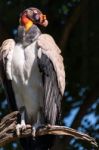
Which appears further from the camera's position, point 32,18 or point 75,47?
point 75,47

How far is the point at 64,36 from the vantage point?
34.7 feet

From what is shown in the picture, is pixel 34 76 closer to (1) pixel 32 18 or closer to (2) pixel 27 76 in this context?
(2) pixel 27 76

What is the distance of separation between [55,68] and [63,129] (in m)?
0.75

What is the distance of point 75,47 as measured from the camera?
10.9m

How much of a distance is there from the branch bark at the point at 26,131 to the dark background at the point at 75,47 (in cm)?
344

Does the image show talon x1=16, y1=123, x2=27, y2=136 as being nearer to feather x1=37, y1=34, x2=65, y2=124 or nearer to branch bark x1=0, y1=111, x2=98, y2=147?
branch bark x1=0, y1=111, x2=98, y2=147

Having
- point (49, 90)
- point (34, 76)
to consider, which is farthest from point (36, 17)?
point (49, 90)

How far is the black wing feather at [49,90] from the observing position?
6.78 m

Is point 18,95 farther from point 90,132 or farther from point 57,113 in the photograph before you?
point 90,132

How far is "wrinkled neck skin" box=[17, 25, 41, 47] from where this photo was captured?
688 centimetres

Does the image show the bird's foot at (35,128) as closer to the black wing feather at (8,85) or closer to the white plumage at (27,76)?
the white plumage at (27,76)

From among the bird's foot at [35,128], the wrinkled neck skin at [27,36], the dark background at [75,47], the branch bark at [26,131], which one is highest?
the wrinkled neck skin at [27,36]

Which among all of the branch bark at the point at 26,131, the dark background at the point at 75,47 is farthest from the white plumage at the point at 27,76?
the dark background at the point at 75,47

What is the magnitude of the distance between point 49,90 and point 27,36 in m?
0.52
